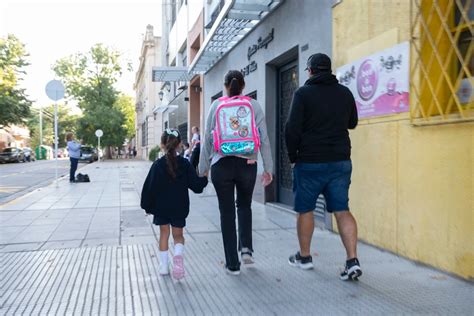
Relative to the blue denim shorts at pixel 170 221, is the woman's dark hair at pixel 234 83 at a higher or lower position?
higher

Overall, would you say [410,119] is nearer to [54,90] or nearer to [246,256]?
[246,256]

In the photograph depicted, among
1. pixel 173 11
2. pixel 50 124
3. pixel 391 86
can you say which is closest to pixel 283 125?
pixel 391 86

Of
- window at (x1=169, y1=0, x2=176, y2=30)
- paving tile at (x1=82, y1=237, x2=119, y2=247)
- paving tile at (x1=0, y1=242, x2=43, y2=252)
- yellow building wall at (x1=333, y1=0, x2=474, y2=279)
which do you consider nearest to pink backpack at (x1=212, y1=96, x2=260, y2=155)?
yellow building wall at (x1=333, y1=0, x2=474, y2=279)

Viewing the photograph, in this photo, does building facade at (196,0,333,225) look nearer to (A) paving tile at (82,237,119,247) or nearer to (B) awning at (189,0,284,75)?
(B) awning at (189,0,284,75)

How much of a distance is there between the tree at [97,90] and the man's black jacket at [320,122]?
50.7 metres

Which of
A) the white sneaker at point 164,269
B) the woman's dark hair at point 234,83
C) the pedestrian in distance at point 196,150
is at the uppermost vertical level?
the woman's dark hair at point 234,83

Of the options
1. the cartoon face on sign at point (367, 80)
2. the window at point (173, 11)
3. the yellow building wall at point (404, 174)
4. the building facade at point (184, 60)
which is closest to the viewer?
the yellow building wall at point (404, 174)

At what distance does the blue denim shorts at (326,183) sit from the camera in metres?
3.98

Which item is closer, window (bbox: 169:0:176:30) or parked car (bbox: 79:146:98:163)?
window (bbox: 169:0:176:30)

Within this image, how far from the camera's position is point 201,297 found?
3.65 m

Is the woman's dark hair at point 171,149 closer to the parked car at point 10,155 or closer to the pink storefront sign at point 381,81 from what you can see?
the pink storefront sign at point 381,81

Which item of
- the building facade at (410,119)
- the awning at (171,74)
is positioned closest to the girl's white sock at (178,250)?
the building facade at (410,119)

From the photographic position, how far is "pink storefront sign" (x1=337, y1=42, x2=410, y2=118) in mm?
4789

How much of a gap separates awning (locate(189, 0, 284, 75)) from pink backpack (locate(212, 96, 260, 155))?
15.7 feet
